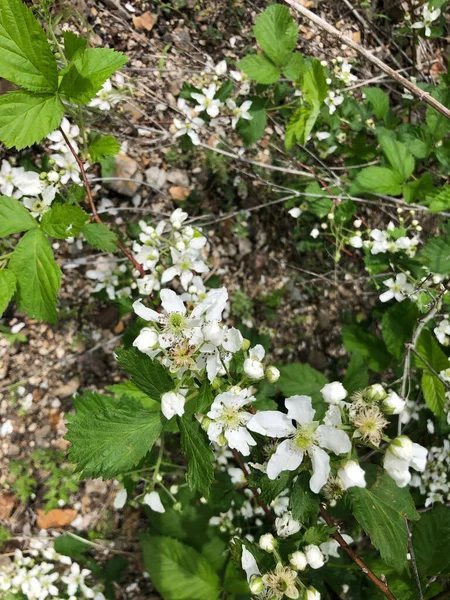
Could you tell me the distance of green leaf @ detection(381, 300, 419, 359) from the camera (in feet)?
9.22

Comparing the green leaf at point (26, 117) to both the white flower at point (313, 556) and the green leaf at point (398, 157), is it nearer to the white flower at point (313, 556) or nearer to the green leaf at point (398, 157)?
the green leaf at point (398, 157)

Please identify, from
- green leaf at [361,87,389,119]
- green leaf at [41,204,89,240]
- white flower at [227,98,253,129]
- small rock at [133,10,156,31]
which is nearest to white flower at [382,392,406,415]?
green leaf at [41,204,89,240]

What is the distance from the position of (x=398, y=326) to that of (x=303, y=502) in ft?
5.24

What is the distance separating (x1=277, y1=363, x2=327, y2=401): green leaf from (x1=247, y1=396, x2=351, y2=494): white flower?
1.24 meters

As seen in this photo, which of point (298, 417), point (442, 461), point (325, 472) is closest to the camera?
point (325, 472)

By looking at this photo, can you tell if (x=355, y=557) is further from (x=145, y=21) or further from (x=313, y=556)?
(x=145, y=21)

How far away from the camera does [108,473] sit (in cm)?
152

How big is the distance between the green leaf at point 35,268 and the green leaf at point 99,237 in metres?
0.21

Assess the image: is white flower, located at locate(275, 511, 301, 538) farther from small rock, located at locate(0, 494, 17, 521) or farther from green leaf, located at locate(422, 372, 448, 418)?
small rock, located at locate(0, 494, 17, 521)

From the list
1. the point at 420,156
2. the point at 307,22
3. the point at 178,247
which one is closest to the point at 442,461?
the point at 420,156

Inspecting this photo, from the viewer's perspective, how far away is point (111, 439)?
5.12 ft

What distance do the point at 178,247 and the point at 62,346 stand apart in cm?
132

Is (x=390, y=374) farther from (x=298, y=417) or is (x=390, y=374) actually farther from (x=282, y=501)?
(x=298, y=417)

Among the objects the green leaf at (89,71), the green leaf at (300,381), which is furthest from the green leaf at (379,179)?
the green leaf at (89,71)
